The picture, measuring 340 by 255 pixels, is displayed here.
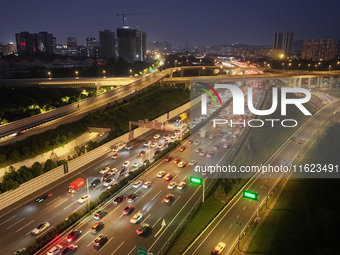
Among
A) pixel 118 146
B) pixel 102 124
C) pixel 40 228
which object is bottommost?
pixel 40 228

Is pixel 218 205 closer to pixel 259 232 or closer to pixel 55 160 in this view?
pixel 259 232

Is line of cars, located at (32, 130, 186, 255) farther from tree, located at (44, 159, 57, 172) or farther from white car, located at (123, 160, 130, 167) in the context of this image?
tree, located at (44, 159, 57, 172)

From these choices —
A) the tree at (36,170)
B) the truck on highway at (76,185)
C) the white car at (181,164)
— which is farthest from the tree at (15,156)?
the white car at (181,164)

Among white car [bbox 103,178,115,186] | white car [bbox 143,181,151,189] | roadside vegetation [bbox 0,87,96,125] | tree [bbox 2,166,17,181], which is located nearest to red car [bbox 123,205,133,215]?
white car [bbox 143,181,151,189]

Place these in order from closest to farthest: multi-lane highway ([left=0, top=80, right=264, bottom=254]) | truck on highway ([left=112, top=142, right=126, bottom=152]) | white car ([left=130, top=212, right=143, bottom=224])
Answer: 1. multi-lane highway ([left=0, top=80, right=264, bottom=254])
2. white car ([left=130, top=212, right=143, bottom=224])
3. truck on highway ([left=112, top=142, right=126, bottom=152])

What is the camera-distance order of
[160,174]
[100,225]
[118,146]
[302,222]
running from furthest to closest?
1. [118,146]
2. [160,174]
3. [302,222]
4. [100,225]

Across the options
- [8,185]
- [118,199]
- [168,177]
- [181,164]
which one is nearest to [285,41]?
[181,164]

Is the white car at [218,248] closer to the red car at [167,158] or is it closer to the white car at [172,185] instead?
the white car at [172,185]

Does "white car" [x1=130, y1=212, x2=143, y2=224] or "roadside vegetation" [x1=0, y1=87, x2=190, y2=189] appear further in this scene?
"roadside vegetation" [x1=0, y1=87, x2=190, y2=189]

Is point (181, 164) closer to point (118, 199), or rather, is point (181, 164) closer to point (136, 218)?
point (118, 199)

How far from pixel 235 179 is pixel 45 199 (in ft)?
44.7

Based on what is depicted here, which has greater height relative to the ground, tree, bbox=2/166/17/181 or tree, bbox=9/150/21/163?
tree, bbox=9/150/21/163

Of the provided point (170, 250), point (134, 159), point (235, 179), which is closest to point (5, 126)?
point (134, 159)

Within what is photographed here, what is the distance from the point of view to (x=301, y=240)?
15539 mm
